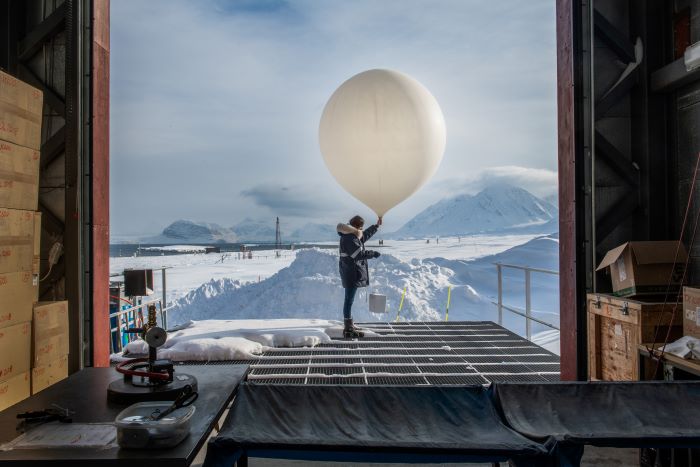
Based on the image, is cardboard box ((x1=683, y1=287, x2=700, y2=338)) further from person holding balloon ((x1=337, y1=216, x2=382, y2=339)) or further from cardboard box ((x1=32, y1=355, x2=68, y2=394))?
cardboard box ((x1=32, y1=355, x2=68, y2=394))

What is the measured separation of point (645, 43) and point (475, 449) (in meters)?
3.86

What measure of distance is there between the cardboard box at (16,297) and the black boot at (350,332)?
3351mm

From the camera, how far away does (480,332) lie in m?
6.24

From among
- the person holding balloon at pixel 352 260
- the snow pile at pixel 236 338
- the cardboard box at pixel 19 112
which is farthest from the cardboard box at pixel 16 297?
the person holding balloon at pixel 352 260

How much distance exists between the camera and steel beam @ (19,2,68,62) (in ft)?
13.4

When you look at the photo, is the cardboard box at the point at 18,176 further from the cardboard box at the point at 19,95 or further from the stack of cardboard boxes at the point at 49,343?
the stack of cardboard boxes at the point at 49,343

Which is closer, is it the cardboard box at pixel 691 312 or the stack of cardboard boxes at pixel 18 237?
the cardboard box at pixel 691 312

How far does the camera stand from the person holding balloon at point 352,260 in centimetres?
594

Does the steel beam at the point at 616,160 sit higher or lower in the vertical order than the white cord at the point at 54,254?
higher

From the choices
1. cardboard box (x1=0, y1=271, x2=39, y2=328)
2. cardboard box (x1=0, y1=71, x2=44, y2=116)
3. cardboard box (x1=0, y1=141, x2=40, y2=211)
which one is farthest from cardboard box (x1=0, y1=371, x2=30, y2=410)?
cardboard box (x1=0, y1=71, x2=44, y2=116)

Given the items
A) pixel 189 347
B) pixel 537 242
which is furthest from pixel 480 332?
pixel 537 242

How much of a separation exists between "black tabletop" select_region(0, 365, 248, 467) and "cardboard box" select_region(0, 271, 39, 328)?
1498 millimetres

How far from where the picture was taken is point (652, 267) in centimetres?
341

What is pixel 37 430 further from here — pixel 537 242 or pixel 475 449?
pixel 537 242
